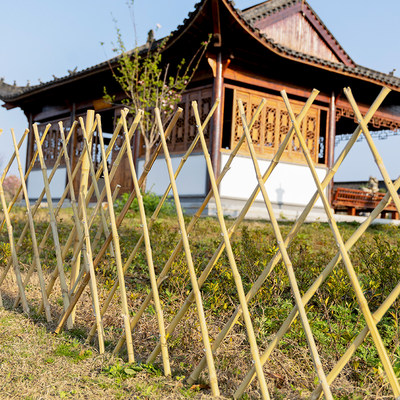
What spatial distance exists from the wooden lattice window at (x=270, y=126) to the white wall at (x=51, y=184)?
4624 millimetres

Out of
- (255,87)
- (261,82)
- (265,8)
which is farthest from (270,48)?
(265,8)

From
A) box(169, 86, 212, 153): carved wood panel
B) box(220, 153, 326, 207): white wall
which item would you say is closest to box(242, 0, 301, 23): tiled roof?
box(169, 86, 212, 153): carved wood panel

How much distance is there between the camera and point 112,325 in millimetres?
3078

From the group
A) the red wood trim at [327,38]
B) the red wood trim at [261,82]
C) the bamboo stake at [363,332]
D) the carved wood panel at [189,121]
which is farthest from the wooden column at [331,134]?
the bamboo stake at [363,332]

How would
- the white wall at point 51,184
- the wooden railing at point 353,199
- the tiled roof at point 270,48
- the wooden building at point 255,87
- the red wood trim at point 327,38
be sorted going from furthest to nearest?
the white wall at point 51,184, the red wood trim at point 327,38, the wooden railing at point 353,199, the wooden building at point 255,87, the tiled roof at point 270,48

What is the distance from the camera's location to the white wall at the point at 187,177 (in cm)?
835

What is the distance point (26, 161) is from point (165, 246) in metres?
9.42

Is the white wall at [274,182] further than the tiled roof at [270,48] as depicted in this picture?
Yes

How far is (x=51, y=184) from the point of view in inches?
456

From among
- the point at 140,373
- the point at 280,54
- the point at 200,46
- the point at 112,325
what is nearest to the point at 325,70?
the point at 280,54

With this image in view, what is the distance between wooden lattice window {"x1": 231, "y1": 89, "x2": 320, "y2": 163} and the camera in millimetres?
8609

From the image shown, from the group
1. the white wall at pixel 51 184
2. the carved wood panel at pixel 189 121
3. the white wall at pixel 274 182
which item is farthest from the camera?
the white wall at pixel 51 184

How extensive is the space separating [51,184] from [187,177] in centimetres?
460

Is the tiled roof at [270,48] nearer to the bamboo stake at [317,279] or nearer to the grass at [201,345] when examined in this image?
the grass at [201,345]
